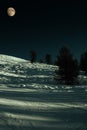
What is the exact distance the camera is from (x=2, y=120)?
10016mm

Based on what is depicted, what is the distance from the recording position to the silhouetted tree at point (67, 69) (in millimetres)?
33578

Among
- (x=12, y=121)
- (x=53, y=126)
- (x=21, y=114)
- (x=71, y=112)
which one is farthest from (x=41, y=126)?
(x=71, y=112)

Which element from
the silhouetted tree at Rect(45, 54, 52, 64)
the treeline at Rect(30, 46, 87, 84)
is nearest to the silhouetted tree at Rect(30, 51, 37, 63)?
the silhouetted tree at Rect(45, 54, 52, 64)

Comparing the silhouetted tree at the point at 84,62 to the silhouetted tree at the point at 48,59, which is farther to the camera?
the silhouetted tree at the point at 48,59

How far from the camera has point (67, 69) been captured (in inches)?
1326

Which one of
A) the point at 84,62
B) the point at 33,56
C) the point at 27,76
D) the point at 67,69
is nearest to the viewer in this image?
the point at 67,69

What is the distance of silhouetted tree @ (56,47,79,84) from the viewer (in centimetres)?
3358

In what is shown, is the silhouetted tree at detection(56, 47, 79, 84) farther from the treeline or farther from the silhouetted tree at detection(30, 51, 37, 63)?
the silhouetted tree at detection(30, 51, 37, 63)

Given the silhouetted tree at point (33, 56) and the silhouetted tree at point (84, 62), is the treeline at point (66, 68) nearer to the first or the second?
the silhouetted tree at point (84, 62)

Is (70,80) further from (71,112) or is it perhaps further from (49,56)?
(49,56)

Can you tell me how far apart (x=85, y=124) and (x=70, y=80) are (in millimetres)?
23737

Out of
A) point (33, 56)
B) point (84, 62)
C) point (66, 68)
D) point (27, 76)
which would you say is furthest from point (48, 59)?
point (66, 68)

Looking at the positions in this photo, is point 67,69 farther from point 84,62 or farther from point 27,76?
point 84,62

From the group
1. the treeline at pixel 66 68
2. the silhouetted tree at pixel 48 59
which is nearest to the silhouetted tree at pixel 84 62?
the treeline at pixel 66 68
